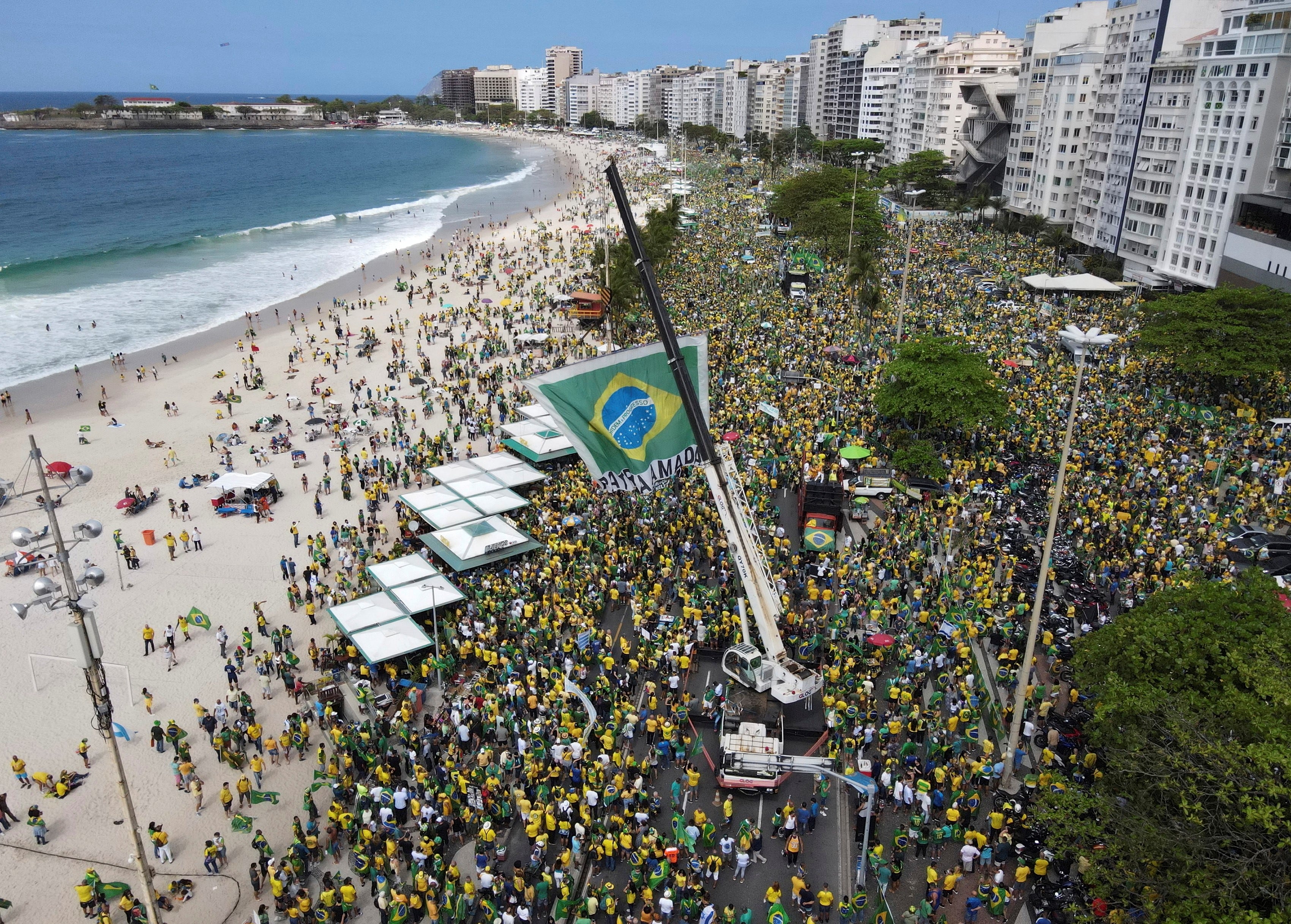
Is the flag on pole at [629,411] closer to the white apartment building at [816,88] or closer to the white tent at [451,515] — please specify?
the white tent at [451,515]

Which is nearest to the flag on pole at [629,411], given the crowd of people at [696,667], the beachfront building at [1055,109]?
the crowd of people at [696,667]

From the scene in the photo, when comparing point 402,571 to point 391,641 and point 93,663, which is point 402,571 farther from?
point 93,663

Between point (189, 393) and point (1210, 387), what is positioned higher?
point (1210, 387)

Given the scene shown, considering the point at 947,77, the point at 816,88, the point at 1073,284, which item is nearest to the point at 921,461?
the point at 1073,284

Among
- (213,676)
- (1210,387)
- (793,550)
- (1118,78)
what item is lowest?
(213,676)

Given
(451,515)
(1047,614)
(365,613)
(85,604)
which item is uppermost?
(85,604)

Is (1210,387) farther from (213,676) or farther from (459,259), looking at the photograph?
(459,259)

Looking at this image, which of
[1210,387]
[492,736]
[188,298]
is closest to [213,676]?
[492,736]
